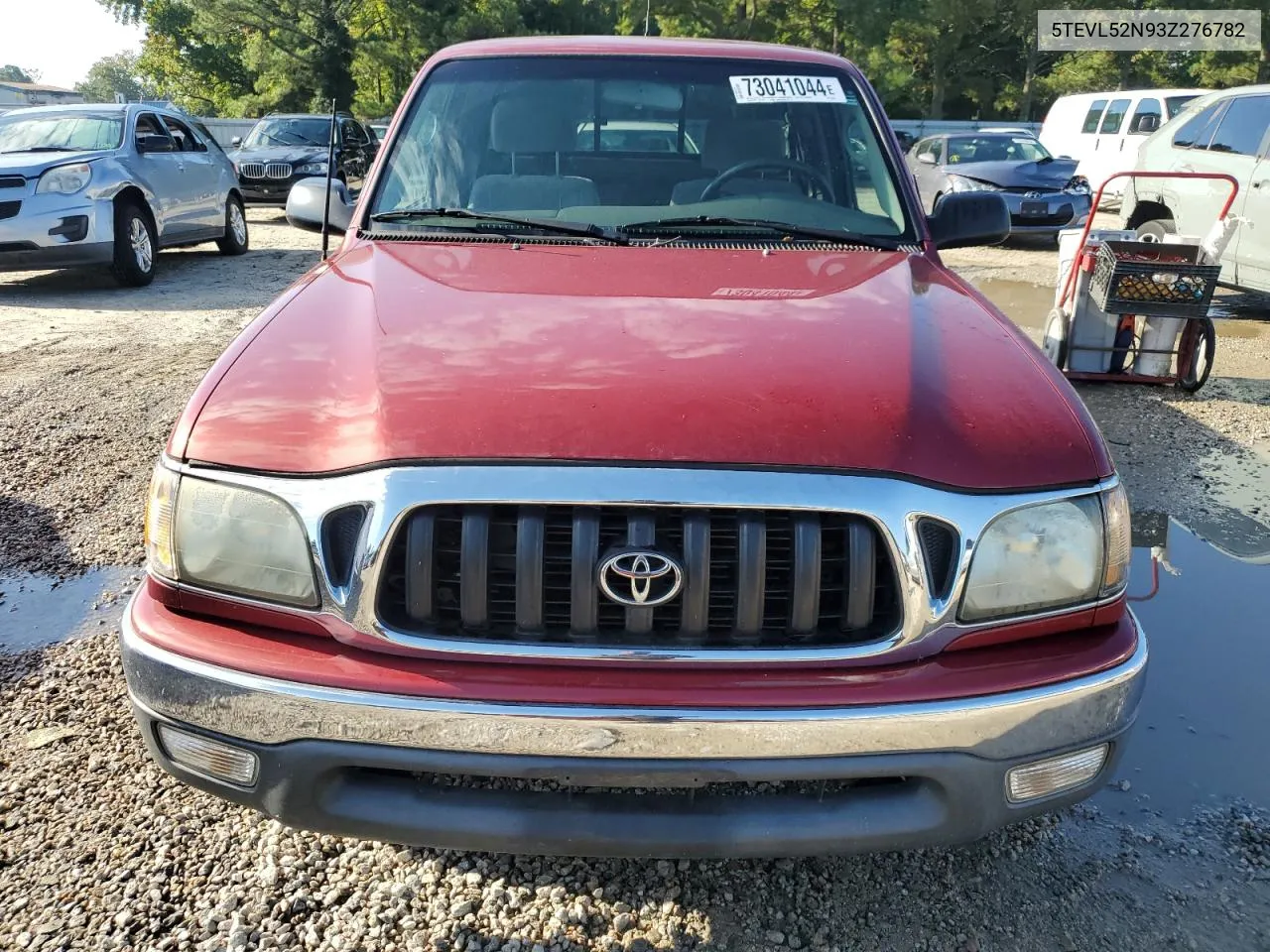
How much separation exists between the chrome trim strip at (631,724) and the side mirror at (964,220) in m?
1.78

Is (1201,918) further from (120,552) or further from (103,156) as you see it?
(103,156)

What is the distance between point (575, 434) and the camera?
1.68 m

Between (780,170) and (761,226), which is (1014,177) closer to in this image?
(780,170)

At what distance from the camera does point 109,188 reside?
8.76 meters

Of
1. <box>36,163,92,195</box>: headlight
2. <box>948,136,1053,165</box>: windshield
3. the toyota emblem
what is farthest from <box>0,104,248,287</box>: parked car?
<box>948,136,1053,165</box>: windshield

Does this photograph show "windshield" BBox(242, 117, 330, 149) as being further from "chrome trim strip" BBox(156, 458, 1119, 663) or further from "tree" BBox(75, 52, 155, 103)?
"tree" BBox(75, 52, 155, 103)

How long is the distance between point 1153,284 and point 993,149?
914cm

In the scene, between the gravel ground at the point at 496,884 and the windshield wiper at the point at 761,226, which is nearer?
the gravel ground at the point at 496,884

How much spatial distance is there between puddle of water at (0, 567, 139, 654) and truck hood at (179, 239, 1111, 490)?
62.0 inches

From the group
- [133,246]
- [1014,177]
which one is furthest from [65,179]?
[1014,177]

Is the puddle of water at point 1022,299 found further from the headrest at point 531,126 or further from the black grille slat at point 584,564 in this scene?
the black grille slat at point 584,564

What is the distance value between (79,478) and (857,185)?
3.60 metres

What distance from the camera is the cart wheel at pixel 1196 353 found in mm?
5859

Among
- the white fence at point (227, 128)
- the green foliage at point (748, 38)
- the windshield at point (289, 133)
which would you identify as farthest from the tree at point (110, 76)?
the windshield at point (289, 133)
